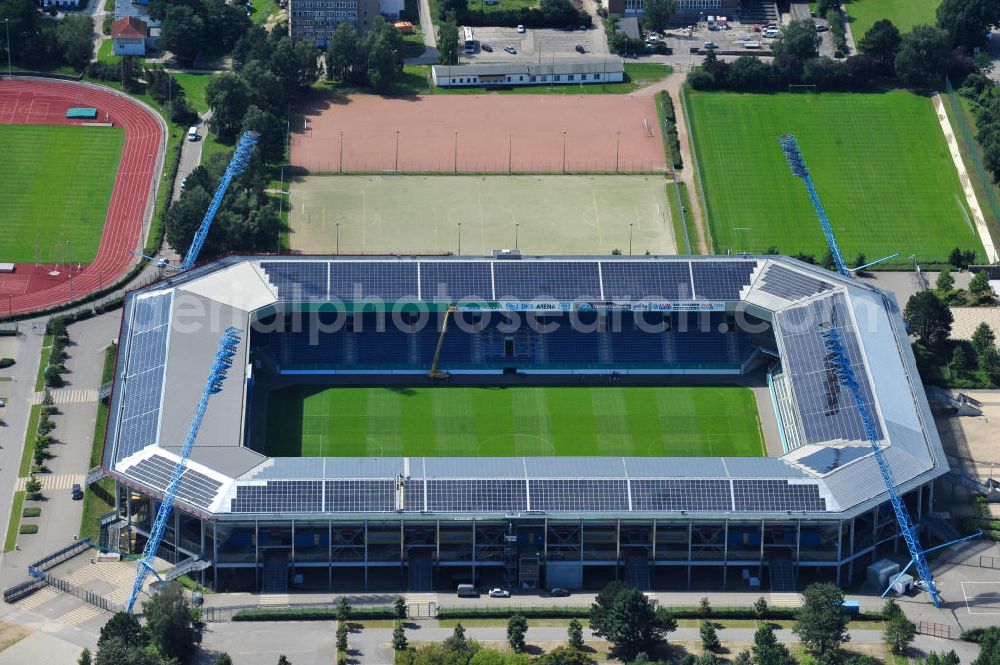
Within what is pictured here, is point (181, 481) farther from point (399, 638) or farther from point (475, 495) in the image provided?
point (475, 495)

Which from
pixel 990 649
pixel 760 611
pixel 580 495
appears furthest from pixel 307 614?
pixel 990 649

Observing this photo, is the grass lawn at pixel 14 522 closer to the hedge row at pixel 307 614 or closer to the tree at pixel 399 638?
the hedge row at pixel 307 614

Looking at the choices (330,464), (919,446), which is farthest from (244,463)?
(919,446)

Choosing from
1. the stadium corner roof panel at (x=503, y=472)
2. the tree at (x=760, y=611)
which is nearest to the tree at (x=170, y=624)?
the stadium corner roof panel at (x=503, y=472)

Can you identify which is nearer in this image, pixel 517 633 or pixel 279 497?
pixel 517 633

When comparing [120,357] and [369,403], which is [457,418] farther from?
[120,357]
